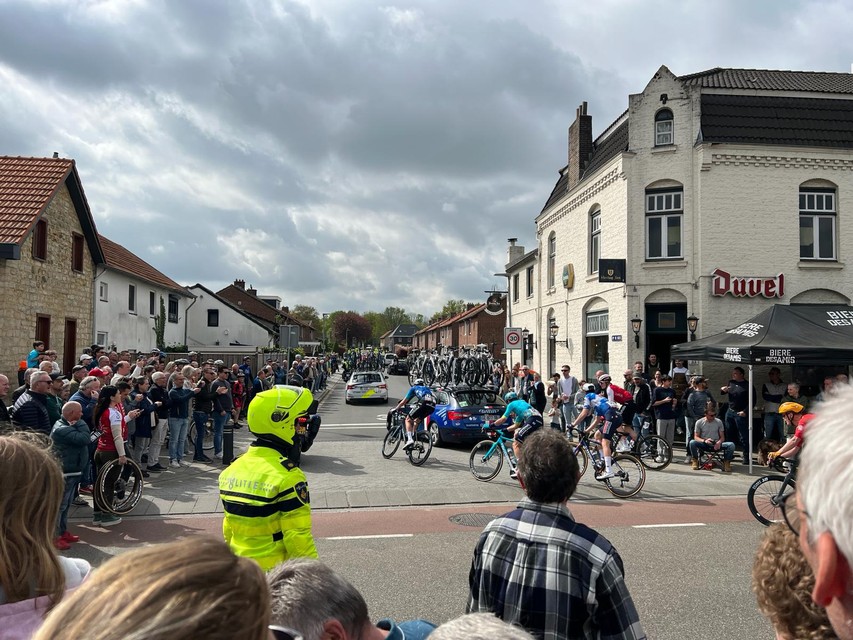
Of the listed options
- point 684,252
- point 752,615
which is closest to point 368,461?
point 752,615

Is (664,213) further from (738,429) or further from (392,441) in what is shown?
(392,441)

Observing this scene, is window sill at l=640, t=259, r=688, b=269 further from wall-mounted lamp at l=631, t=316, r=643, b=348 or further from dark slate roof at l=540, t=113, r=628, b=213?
dark slate roof at l=540, t=113, r=628, b=213

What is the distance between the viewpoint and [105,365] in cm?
1197

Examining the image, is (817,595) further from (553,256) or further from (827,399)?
(553,256)

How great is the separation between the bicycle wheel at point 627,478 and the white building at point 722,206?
289 inches

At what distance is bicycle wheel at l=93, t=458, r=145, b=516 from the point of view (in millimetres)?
8071

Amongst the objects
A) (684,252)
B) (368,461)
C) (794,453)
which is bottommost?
(368,461)

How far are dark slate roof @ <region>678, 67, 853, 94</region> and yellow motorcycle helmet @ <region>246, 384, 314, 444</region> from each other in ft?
56.8

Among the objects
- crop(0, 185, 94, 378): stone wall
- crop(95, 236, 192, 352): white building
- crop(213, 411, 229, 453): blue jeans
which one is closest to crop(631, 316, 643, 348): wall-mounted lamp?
crop(213, 411, 229, 453): blue jeans

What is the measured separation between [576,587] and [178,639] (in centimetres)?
189

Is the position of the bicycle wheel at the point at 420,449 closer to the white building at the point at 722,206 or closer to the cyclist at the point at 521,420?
the cyclist at the point at 521,420

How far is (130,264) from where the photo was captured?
29312 mm

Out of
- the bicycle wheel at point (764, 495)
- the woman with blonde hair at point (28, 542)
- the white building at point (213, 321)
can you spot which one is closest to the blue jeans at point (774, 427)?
the bicycle wheel at point (764, 495)

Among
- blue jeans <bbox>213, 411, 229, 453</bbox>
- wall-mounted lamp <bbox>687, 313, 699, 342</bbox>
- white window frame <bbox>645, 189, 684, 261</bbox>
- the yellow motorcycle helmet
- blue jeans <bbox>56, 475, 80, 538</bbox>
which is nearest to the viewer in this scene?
the yellow motorcycle helmet
